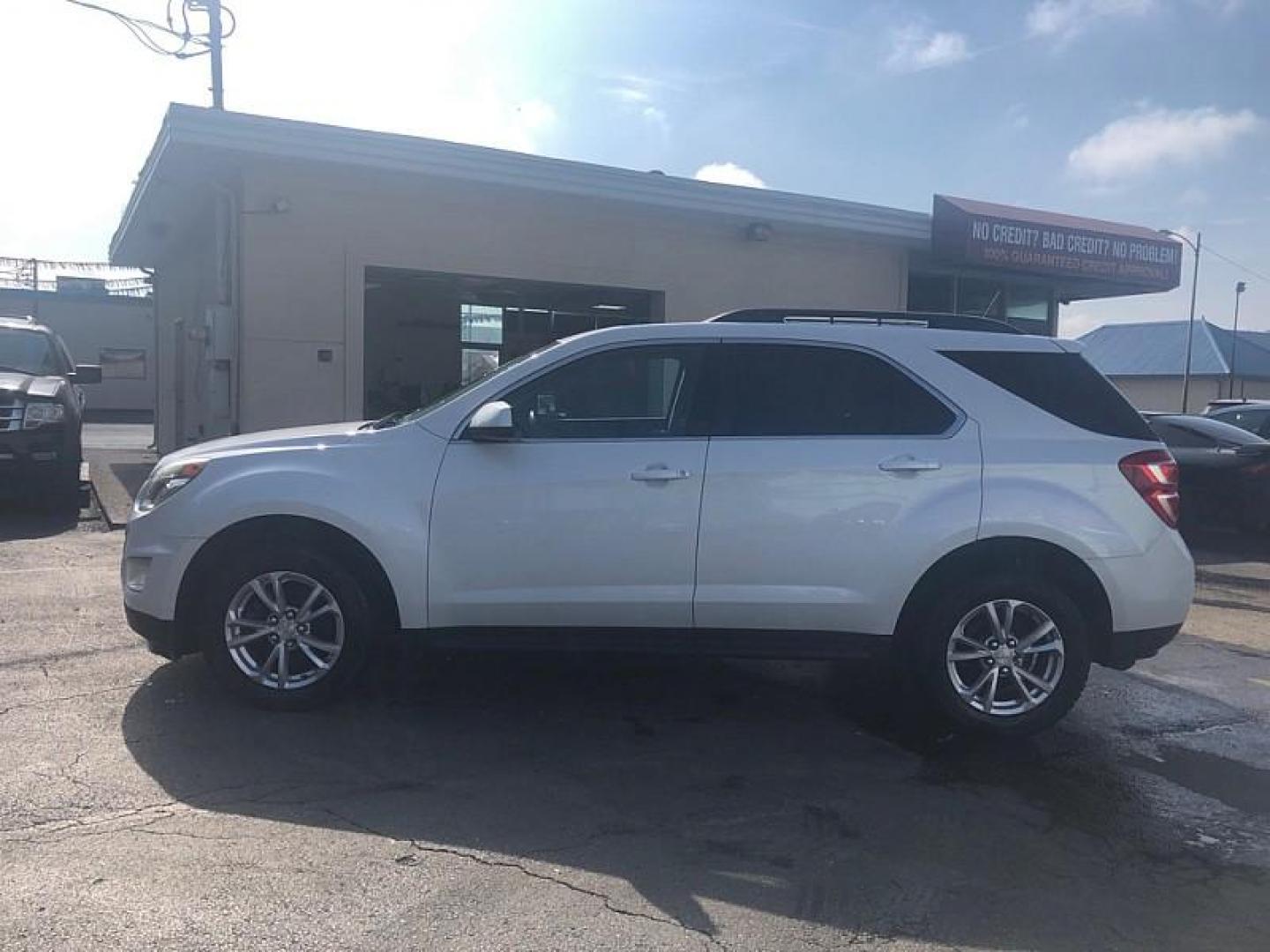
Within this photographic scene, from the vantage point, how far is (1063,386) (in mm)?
5371

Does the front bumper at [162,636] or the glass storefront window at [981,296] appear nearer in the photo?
the front bumper at [162,636]

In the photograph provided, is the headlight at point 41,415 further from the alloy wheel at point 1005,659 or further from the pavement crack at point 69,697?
the alloy wheel at point 1005,659

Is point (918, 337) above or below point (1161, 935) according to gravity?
above

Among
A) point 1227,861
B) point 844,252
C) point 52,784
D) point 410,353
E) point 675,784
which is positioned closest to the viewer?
point 1227,861

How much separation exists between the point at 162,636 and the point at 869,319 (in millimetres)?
3782

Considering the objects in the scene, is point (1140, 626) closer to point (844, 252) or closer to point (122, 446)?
point (844, 252)

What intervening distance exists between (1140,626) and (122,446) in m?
20.6

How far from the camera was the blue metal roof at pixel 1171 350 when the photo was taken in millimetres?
55731

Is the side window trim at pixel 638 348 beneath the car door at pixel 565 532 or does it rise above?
above

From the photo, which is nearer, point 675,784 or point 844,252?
point 675,784

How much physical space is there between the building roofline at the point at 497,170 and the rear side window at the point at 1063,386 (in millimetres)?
8777

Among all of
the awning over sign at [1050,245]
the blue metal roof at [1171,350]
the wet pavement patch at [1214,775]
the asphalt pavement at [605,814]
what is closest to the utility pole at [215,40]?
the awning over sign at [1050,245]

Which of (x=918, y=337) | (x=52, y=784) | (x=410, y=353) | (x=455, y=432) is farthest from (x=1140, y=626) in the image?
(x=410, y=353)

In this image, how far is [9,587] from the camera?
7707mm
